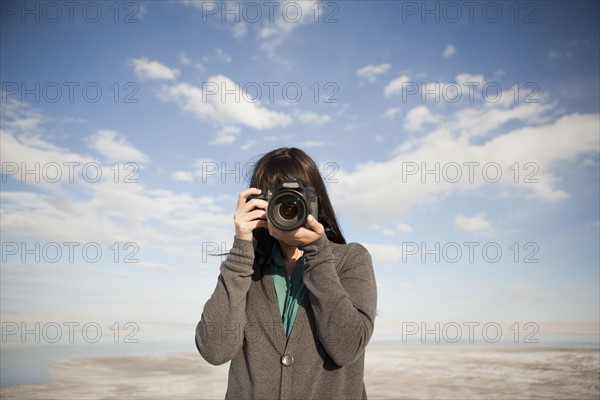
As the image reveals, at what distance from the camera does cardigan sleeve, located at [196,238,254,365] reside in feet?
5.99

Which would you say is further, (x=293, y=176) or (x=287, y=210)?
(x=293, y=176)

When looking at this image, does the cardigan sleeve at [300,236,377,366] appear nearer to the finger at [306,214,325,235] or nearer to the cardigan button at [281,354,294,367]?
the finger at [306,214,325,235]

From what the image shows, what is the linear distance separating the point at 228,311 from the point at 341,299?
1.61ft

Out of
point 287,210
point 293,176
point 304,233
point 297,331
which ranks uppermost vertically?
point 293,176

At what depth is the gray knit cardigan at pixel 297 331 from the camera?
1.75 m

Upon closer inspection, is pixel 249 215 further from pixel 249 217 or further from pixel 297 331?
pixel 297 331

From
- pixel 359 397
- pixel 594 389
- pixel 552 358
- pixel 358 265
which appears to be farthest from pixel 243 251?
pixel 552 358

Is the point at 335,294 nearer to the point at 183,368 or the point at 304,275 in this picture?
the point at 304,275

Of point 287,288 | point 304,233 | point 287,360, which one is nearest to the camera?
point 287,360

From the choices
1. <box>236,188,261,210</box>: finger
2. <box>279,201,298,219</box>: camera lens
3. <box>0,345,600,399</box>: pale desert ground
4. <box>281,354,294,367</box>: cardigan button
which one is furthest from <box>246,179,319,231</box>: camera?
<box>0,345,600,399</box>: pale desert ground

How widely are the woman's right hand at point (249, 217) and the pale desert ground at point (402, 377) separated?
4817mm

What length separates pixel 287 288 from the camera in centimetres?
199

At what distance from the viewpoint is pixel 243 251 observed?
75.3 inches

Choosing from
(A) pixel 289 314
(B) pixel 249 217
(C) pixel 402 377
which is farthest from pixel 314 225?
(C) pixel 402 377
